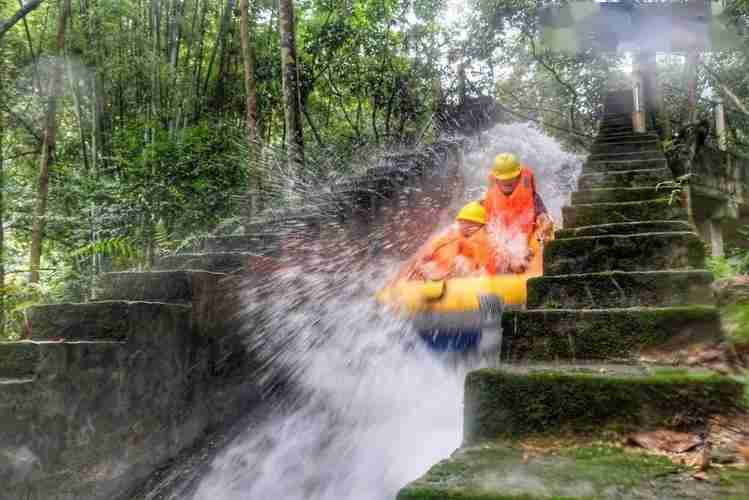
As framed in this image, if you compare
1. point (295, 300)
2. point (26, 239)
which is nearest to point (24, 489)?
point (295, 300)

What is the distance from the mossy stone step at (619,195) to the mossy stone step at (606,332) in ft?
4.89

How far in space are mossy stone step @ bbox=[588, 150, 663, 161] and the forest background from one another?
1.08 meters

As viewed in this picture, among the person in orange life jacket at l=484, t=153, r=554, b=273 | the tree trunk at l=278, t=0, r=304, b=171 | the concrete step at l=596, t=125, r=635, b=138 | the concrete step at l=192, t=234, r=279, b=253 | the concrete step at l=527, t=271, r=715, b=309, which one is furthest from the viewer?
the tree trunk at l=278, t=0, r=304, b=171

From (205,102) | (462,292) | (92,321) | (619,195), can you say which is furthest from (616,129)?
(205,102)

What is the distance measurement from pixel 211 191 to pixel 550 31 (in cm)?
753

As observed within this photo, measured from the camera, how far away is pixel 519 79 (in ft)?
51.7

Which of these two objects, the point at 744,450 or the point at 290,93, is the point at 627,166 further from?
the point at 290,93

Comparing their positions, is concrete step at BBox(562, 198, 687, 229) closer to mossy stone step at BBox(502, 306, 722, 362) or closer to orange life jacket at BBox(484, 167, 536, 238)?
orange life jacket at BBox(484, 167, 536, 238)

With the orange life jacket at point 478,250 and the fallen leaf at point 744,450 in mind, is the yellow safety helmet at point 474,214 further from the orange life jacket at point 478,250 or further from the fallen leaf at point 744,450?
the fallen leaf at point 744,450

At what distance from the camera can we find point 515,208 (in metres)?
3.86

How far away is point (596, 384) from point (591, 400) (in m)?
0.05

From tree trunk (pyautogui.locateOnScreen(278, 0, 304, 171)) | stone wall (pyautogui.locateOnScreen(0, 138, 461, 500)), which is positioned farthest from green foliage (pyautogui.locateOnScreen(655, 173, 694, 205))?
tree trunk (pyautogui.locateOnScreen(278, 0, 304, 171))

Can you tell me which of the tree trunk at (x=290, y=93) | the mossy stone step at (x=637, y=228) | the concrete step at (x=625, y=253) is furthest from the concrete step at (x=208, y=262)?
the tree trunk at (x=290, y=93)

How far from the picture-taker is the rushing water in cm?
295
